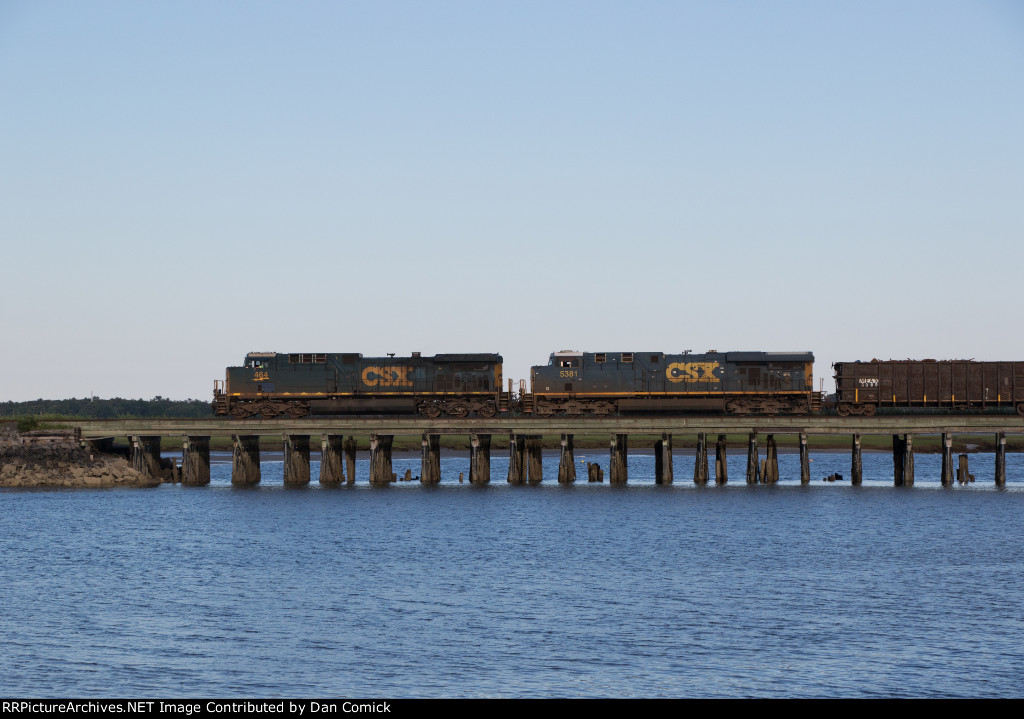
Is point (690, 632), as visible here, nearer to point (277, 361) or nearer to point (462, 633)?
point (462, 633)

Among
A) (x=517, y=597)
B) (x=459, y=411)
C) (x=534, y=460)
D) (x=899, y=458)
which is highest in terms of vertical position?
(x=459, y=411)

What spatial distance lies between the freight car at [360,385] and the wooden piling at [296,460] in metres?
2.18

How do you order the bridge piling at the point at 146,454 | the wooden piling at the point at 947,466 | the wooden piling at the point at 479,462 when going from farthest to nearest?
the bridge piling at the point at 146,454
the wooden piling at the point at 479,462
the wooden piling at the point at 947,466

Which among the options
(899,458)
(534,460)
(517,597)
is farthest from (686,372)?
(517,597)

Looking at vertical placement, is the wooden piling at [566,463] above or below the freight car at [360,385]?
below

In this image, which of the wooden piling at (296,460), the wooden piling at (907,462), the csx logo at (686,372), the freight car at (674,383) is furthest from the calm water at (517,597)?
the csx logo at (686,372)

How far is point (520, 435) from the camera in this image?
71062mm

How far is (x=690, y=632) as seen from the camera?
28.7 meters

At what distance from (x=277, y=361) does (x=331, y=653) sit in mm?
46632

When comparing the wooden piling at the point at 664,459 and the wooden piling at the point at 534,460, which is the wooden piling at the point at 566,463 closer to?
the wooden piling at the point at 534,460

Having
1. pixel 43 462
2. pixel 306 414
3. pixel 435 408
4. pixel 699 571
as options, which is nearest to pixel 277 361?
pixel 306 414

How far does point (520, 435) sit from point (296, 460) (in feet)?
51.7

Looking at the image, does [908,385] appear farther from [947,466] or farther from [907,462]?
[947,466]

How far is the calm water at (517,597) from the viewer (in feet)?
78.7
